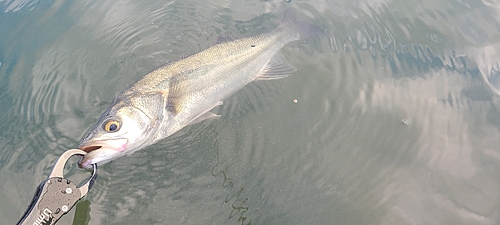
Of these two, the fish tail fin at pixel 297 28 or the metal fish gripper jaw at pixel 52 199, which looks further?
the fish tail fin at pixel 297 28

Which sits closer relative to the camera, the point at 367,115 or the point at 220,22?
the point at 367,115

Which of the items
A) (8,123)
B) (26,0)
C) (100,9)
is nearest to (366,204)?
(8,123)

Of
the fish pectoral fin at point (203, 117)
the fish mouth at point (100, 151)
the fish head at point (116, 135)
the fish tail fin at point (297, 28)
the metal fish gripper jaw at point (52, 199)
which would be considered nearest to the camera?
the metal fish gripper jaw at point (52, 199)

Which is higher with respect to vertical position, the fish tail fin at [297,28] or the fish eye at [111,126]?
the fish eye at [111,126]

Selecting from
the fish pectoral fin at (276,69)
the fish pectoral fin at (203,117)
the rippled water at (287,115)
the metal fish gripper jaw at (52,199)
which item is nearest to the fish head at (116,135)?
the metal fish gripper jaw at (52,199)

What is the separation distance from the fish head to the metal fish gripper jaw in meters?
0.28

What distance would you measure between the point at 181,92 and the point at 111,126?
3.14 feet

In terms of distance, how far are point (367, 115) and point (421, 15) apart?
262 centimetres

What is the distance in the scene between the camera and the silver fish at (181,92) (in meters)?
3.47

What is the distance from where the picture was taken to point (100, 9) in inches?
241

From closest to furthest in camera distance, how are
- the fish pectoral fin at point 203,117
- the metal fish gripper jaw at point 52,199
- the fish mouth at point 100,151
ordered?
the metal fish gripper jaw at point 52,199, the fish mouth at point 100,151, the fish pectoral fin at point 203,117

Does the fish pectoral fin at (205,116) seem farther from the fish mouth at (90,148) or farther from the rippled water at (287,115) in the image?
the fish mouth at (90,148)

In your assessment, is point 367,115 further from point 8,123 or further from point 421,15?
point 8,123

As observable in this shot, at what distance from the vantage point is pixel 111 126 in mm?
3490
